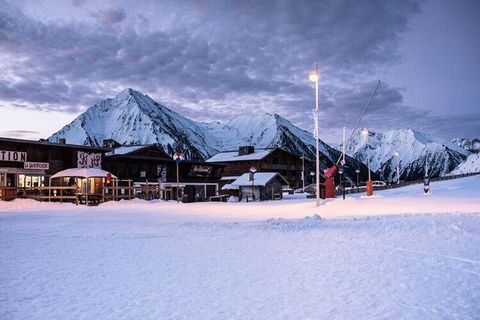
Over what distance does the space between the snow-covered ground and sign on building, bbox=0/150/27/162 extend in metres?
28.3

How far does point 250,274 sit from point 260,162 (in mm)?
75883

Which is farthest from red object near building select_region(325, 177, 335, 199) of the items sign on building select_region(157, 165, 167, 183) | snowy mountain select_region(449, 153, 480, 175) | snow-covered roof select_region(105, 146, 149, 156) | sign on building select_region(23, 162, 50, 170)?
snowy mountain select_region(449, 153, 480, 175)

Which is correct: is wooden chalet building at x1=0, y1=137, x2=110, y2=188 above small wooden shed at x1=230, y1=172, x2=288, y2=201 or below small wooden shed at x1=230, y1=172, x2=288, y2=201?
above

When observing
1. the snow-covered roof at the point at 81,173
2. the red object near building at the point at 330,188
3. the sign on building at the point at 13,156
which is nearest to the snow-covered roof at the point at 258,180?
the red object near building at the point at 330,188

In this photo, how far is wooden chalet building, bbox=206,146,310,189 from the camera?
3280 inches

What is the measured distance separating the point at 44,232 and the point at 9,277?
26.3ft

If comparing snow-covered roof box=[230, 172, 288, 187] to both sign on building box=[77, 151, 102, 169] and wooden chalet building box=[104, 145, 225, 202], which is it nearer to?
wooden chalet building box=[104, 145, 225, 202]

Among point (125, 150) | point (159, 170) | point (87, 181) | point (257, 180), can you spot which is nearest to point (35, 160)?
point (87, 181)

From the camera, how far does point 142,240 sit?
1296cm

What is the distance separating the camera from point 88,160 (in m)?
47.5

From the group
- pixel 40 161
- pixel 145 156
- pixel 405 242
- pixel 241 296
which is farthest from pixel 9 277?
pixel 145 156

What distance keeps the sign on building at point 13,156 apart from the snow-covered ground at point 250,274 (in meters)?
28.3

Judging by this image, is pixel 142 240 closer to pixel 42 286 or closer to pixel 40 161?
pixel 42 286

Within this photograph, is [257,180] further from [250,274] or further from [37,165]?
[250,274]
